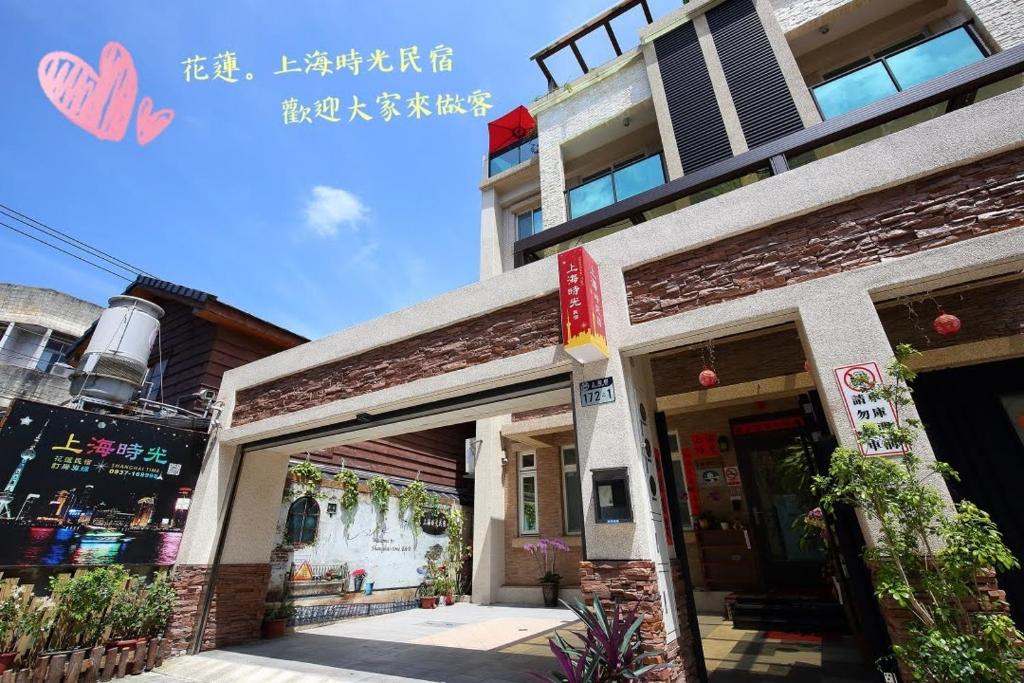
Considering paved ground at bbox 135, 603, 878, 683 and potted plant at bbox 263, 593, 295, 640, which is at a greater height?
potted plant at bbox 263, 593, 295, 640

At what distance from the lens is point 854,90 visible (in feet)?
22.6

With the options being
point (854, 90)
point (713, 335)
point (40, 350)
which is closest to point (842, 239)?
→ point (713, 335)

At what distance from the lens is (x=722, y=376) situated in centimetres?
739

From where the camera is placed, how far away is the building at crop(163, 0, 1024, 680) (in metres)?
3.77

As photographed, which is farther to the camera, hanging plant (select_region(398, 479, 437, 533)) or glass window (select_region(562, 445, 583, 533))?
hanging plant (select_region(398, 479, 437, 533))

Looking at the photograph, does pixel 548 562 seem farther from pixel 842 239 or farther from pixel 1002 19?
pixel 1002 19

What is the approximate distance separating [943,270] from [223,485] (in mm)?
9263

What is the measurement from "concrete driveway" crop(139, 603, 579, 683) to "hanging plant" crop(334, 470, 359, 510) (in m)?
2.12

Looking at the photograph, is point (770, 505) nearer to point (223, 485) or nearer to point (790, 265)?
point (790, 265)

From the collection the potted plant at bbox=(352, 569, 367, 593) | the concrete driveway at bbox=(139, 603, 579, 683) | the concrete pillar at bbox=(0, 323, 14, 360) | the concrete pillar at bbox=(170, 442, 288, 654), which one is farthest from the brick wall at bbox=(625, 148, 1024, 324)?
the concrete pillar at bbox=(0, 323, 14, 360)

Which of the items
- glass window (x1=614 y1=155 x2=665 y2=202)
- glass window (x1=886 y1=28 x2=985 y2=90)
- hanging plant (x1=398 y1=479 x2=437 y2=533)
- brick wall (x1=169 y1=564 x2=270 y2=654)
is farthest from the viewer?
hanging plant (x1=398 y1=479 x2=437 y2=533)

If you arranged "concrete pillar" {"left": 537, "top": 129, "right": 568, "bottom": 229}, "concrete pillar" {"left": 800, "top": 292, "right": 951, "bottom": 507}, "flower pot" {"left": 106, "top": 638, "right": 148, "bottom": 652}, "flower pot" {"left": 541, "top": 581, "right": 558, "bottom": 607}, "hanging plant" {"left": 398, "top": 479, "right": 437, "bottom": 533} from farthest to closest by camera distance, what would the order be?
"hanging plant" {"left": 398, "top": 479, "right": 437, "bottom": 533}, "concrete pillar" {"left": 537, "top": 129, "right": 568, "bottom": 229}, "flower pot" {"left": 541, "top": 581, "right": 558, "bottom": 607}, "flower pot" {"left": 106, "top": 638, "right": 148, "bottom": 652}, "concrete pillar" {"left": 800, "top": 292, "right": 951, "bottom": 507}

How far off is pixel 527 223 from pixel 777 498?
9.02 meters

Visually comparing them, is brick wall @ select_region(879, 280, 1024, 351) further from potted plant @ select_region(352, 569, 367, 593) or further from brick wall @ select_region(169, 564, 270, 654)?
potted plant @ select_region(352, 569, 367, 593)
